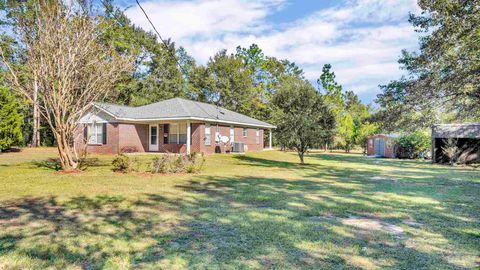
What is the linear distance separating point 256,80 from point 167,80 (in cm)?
1482

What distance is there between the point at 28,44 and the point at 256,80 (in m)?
37.7

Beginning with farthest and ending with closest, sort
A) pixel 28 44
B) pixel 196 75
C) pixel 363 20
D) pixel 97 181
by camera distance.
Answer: pixel 196 75
pixel 363 20
pixel 28 44
pixel 97 181

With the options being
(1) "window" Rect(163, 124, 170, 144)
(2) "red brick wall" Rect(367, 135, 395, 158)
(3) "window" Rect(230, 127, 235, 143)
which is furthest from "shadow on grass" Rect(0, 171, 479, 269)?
(2) "red brick wall" Rect(367, 135, 395, 158)

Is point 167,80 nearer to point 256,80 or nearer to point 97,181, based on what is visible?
point 256,80

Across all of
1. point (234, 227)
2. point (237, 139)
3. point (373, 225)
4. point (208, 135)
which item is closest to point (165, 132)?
point (208, 135)

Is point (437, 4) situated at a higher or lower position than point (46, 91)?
higher

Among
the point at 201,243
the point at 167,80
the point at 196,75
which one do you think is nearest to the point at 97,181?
the point at 201,243

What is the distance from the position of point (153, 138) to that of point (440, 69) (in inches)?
717

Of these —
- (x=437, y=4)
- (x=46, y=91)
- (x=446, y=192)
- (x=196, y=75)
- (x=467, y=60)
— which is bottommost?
(x=446, y=192)

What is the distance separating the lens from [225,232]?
4.70 meters

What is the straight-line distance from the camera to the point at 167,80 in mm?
37500

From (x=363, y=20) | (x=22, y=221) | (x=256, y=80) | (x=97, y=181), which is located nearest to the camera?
(x=22, y=221)

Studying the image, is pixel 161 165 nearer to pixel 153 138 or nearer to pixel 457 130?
pixel 153 138

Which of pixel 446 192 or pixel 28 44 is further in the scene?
pixel 28 44
